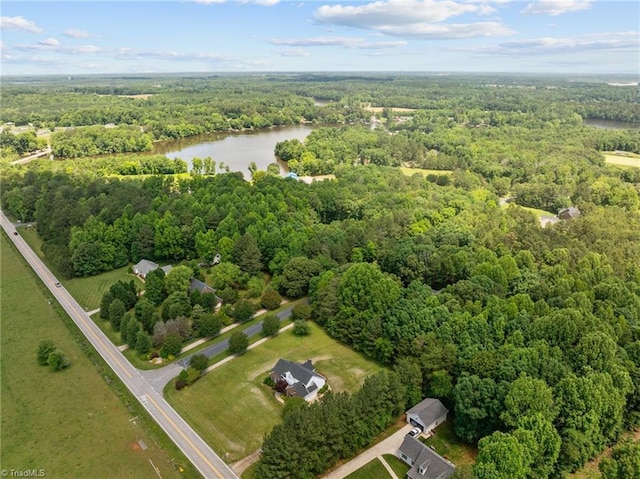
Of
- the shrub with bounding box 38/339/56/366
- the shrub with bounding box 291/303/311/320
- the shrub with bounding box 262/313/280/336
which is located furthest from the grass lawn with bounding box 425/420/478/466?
the shrub with bounding box 38/339/56/366

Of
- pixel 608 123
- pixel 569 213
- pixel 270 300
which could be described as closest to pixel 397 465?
pixel 270 300

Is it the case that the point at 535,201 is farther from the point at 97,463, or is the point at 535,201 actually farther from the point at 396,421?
the point at 97,463

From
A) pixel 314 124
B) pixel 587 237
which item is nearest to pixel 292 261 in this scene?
pixel 587 237

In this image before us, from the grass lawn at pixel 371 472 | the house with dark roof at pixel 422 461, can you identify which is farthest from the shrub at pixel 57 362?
the house with dark roof at pixel 422 461

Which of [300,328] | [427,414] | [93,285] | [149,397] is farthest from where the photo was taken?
[93,285]

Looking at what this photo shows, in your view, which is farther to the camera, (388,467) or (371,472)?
(388,467)

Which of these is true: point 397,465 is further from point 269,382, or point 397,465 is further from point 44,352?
point 44,352
